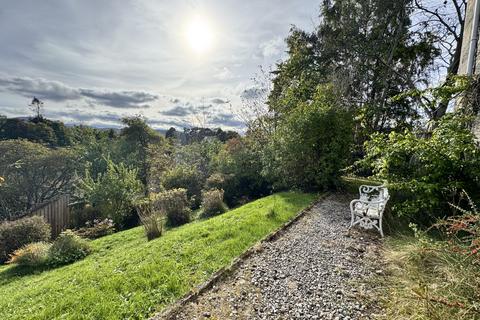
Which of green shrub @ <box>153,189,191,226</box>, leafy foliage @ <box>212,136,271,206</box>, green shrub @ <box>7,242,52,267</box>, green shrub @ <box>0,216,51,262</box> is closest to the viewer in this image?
green shrub @ <box>7,242,52,267</box>

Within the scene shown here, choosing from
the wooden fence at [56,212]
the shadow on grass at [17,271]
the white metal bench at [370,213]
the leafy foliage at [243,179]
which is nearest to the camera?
the white metal bench at [370,213]

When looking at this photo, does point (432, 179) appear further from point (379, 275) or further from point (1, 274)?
point (1, 274)

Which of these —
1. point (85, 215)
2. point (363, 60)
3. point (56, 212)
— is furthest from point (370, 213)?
point (56, 212)

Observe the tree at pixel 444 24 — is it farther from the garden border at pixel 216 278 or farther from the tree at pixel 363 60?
the garden border at pixel 216 278

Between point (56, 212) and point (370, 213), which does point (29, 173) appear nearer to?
point (56, 212)

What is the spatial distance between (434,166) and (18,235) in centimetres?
1111

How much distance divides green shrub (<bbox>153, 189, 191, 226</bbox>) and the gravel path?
17.7ft

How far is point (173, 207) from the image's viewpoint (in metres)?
8.87

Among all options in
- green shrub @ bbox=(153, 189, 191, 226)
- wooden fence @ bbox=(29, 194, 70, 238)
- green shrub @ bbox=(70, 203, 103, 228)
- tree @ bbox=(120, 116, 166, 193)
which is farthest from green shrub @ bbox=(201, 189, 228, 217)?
tree @ bbox=(120, 116, 166, 193)

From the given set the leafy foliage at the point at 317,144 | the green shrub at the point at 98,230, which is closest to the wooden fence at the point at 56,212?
the green shrub at the point at 98,230

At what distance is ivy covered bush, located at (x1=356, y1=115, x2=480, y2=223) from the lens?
3820 mm

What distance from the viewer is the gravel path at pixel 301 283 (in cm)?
245

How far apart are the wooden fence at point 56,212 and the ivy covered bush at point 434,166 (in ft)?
38.3

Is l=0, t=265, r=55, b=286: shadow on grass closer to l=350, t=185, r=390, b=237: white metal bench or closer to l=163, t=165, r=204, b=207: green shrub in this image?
l=163, t=165, r=204, b=207: green shrub
